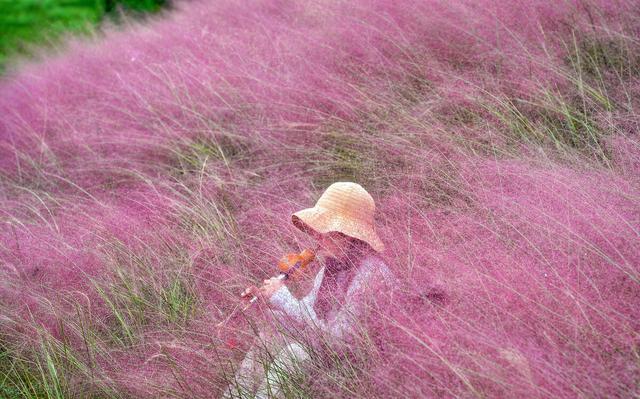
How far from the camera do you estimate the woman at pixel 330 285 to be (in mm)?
2191

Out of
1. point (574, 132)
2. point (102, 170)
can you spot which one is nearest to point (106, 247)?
point (102, 170)

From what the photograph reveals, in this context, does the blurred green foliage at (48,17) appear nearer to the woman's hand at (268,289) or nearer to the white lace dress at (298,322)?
the woman's hand at (268,289)

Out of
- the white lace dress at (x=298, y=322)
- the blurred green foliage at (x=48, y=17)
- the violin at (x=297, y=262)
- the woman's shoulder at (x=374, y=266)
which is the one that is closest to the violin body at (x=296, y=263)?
the violin at (x=297, y=262)

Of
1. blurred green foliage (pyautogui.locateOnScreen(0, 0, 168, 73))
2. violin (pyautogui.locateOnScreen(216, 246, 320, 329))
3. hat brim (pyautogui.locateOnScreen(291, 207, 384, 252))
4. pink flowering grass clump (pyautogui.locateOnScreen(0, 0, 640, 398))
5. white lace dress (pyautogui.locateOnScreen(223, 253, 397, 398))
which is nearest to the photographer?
pink flowering grass clump (pyautogui.locateOnScreen(0, 0, 640, 398))

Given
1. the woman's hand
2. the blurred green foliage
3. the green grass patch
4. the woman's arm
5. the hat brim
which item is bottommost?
the green grass patch

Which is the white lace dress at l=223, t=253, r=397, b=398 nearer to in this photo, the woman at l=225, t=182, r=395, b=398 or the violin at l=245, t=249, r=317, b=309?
the woman at l=225, t=182, r=395, b=398

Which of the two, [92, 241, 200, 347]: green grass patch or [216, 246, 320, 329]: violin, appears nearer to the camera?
[216, 246, 320, 329]: violin

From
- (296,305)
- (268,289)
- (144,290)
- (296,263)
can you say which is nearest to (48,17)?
(144,290)

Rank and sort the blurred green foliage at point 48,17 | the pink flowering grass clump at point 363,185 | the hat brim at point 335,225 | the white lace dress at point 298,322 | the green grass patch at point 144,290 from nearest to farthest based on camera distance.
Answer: the pink flowering grass clump at point 363,185 < the white lace dress at point 298,322 < the hat brim at point 335,225 < the green grass patch at point 144,290 < the blurred green foliage at point 48,17

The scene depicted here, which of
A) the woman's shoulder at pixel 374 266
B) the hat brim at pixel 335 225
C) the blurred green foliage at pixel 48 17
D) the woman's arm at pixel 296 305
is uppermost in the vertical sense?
the blurred green foliage at pixel 48 17

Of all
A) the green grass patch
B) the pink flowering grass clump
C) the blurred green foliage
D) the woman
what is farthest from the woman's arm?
the blurred green foliage

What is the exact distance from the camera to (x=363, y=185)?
3.21m

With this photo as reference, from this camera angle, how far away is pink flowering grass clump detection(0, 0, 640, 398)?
1.98 metres

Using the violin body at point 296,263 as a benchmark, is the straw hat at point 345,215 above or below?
above
